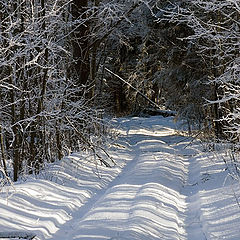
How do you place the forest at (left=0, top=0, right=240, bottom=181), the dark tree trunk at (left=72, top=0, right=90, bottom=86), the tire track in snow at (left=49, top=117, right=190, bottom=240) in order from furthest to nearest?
the dark tree trunk at (left=72, top=0, right=90, bottom=86) → the forest at (left=0, top=0, right=240, bottom=181) → the tire track in snow at (left=49, top=117, right=190, bottom=240)

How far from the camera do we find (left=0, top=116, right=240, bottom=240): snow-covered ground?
207 inches

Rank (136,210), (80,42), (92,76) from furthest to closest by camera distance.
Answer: (92,76) < (80,42) < (136,210)

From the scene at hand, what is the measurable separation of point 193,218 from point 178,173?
356 cm

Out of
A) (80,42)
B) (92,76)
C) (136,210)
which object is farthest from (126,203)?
(92,76)

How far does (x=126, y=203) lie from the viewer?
661 cm

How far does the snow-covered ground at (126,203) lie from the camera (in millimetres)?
5270

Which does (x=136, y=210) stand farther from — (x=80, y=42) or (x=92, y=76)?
(x=92, y=76)

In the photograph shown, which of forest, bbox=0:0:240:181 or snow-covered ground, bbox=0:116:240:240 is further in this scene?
forest, bbox=0:0:240:181

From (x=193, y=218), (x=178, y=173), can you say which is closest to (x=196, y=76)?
(x=178, y=173)

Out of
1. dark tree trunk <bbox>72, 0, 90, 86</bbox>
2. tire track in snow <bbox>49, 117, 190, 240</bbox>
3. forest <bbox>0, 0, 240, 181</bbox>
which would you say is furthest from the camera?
dark tree trunk <bbox>72, 0, 90, 86</bbox>

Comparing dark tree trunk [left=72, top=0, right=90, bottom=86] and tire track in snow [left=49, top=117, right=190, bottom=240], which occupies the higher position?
dark tree trunk [left=72, top=0, right=90, bottom=86]

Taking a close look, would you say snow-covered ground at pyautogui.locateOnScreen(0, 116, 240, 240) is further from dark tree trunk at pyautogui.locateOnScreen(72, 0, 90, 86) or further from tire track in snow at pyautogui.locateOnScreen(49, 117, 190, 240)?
dark tree trunk at pyautogui.locateOnScreen(72, 0, 90, 86)

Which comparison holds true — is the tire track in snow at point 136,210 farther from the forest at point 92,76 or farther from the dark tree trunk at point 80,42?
the dark tree trunk at point 80,42

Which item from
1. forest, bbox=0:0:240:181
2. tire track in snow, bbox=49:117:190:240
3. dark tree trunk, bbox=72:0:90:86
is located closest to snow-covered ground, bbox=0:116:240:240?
tire track in snow, bbox=49:117:190:240
